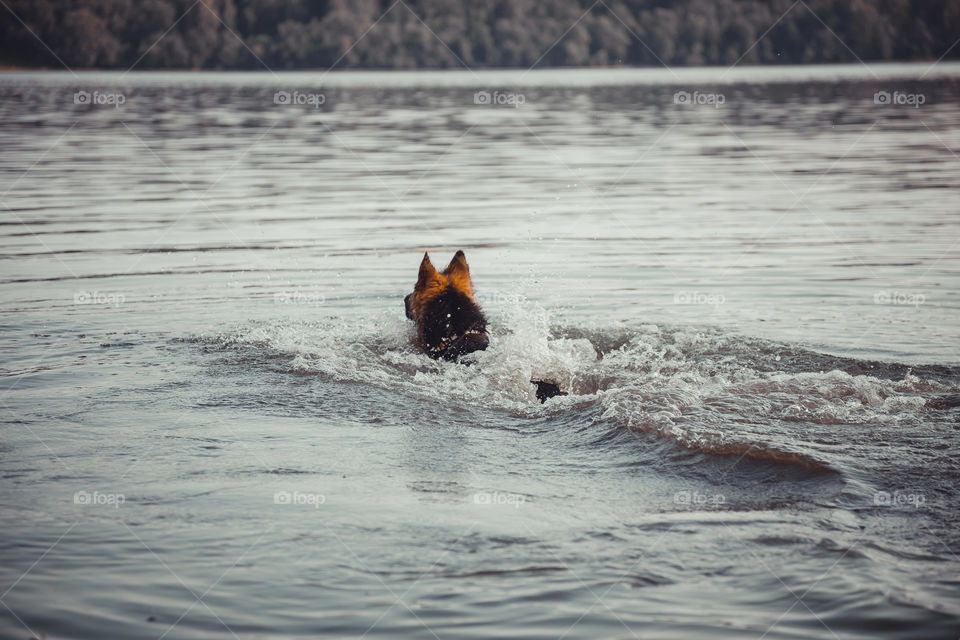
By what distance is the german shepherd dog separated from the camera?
8.87 m

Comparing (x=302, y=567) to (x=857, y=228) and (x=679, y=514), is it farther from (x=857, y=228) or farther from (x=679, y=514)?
(x=857, y=228)

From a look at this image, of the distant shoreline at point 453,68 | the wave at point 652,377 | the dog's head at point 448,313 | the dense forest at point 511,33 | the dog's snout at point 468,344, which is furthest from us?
the distant shoreline at point 453,68

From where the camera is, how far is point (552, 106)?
55.1m

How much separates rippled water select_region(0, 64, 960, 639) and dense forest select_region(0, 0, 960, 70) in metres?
100

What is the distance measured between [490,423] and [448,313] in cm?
168

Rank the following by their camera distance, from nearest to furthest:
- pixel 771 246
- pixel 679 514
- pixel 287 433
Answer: pixel 679 514 < pixel 287 433 < pixel 771 246

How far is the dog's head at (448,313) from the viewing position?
8.88 meters

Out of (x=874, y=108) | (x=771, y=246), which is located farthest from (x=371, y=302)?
(x=874, y=108)

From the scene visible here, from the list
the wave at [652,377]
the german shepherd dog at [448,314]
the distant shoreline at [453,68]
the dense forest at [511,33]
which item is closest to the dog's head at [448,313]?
the german shepherd dog at [448,314]

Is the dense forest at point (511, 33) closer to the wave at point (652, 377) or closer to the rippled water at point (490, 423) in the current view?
the rippled water at point (490, 423)

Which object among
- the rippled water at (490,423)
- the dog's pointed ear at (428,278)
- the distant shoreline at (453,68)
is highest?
the distant shoreline at (453,68)

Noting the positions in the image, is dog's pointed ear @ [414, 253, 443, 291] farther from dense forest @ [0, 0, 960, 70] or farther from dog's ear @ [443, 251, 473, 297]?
dense forest @ [0, 0, 960, 70]

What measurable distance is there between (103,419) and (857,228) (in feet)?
44.9

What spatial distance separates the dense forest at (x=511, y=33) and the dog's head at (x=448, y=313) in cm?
10692
